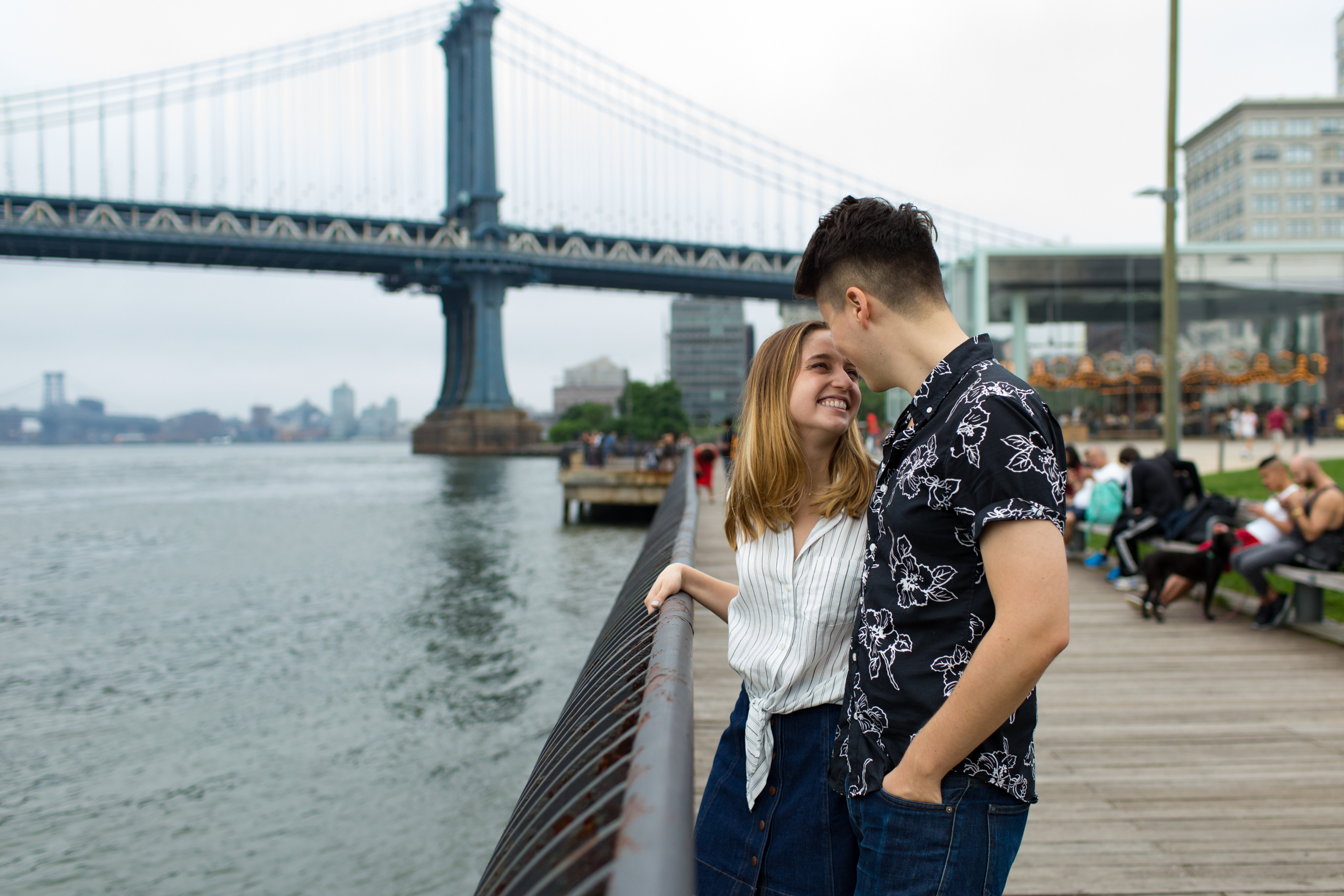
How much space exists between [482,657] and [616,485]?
15271mm

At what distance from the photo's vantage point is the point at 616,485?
90.6 feet

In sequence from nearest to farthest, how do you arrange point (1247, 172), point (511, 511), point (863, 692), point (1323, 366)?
point (863, 692) < point (1323, 366) < point (511, 511) < point (1247, 172)

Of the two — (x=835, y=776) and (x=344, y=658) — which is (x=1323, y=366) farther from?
(x=835, y=776)

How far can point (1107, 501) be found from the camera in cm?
939

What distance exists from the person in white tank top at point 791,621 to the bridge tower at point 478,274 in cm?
7243

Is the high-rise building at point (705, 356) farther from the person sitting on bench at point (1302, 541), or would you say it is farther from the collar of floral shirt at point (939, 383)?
the collar of floral shirt at point (939, 383)

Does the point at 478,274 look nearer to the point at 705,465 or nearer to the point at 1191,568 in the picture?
the point at 705,465

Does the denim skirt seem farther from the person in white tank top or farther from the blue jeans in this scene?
the blue jeans

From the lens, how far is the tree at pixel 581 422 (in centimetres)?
9250

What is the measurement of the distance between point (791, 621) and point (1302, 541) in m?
6.03

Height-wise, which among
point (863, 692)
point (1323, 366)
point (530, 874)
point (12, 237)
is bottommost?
point (530, 874)

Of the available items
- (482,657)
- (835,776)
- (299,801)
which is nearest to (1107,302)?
(482,657)

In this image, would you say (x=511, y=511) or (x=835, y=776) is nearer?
(x=835, y=776)

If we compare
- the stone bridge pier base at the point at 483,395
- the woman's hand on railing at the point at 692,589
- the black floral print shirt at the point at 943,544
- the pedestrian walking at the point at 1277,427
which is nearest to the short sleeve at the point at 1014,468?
the black floral print shirt at the point at 943,544
